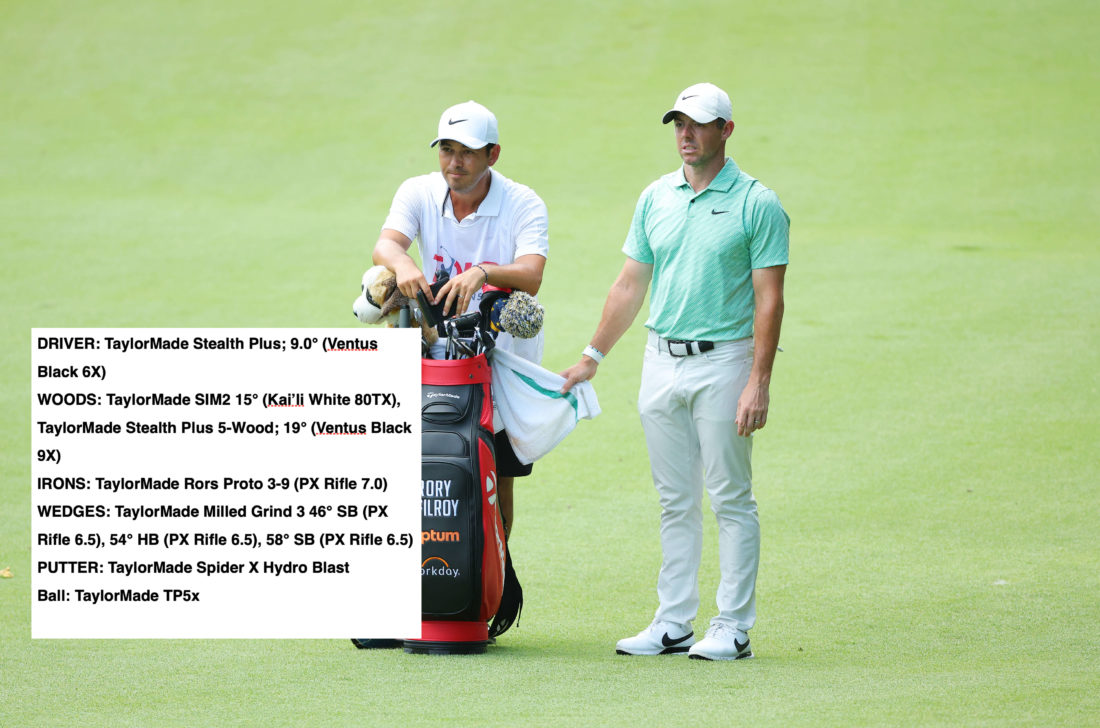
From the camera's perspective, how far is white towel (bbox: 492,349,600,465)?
12.0 feet

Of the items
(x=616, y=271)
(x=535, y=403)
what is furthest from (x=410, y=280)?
(x=616, y=271)

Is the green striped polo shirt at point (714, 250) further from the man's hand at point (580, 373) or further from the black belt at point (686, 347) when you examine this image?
the man's hand at point (580, 373)

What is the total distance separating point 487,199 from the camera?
12.0 feet

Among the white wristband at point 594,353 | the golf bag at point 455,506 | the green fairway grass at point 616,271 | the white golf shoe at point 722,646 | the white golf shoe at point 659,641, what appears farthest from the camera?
the white wristband at point 594,353

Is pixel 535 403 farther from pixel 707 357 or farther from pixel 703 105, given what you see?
pixel 703 105

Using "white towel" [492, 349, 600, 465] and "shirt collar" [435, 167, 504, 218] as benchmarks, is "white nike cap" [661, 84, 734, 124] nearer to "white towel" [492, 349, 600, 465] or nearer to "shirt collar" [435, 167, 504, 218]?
"shirt collar" [435, 167, 504, 218]

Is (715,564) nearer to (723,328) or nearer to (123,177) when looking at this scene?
(723,328)

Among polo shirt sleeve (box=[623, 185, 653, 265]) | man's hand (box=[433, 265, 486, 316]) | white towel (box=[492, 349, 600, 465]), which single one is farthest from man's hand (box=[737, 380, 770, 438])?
man's hand (box=[433, 265, 486, 316])

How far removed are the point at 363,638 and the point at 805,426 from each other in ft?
11.2

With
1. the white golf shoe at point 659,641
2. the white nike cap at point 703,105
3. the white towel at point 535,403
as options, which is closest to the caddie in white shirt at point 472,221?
the white towel at point 535,403

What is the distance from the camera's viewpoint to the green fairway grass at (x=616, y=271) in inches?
128

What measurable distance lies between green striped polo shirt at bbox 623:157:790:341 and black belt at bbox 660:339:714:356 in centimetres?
1

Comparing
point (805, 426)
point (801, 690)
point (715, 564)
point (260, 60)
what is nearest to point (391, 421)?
point (801, 690)

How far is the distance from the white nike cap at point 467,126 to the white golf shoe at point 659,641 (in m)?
1.41
